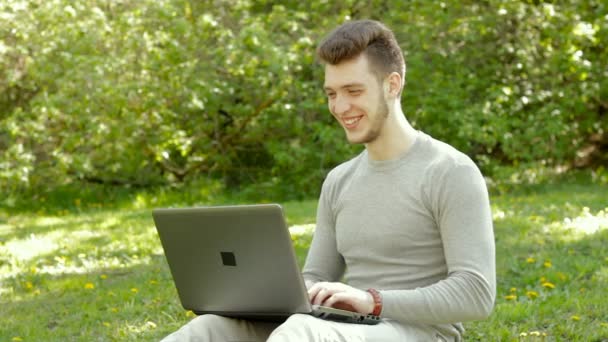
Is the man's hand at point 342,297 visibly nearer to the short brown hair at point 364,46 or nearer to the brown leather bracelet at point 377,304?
the brown leather bracelet at point 377,304

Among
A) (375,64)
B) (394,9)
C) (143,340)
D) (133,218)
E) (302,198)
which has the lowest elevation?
(302,198)

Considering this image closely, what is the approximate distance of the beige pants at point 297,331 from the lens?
245 centimetres

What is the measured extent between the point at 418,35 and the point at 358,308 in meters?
9.05

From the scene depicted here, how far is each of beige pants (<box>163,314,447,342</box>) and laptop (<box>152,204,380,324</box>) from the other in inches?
1.9

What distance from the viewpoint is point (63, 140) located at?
37.3ft

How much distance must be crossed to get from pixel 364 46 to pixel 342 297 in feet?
2.69

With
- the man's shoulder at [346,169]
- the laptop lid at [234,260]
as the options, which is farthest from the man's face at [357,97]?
the laptop lid at [234,260]

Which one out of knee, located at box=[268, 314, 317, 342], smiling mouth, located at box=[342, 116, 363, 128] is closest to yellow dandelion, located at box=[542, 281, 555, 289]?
smiling mouth, located at box=[342, 116, 363, 128]

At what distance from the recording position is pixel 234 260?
2.67 m

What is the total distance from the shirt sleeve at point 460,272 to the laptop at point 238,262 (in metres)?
0.12

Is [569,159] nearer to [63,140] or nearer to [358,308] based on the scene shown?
[63,140]

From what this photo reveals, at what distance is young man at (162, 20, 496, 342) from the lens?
2.66 m

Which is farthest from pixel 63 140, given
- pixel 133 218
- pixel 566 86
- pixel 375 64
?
pixel 375 64

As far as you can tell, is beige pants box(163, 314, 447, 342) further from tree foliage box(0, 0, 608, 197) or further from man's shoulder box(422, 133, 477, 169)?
tree foliage box(0, 0, 608, 197)
